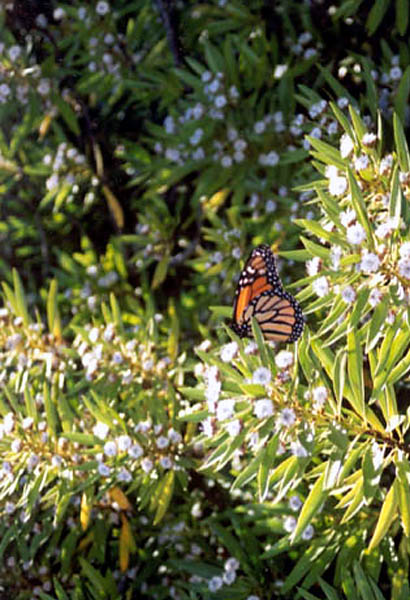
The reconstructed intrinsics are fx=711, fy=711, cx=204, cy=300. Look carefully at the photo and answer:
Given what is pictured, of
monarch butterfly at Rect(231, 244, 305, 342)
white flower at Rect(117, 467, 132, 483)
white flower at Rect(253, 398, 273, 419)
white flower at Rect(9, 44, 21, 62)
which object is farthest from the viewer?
white flower at Rect(9, 44, 21, 62)

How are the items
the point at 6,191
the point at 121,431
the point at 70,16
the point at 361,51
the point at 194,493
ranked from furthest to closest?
the point at 6,191, the point at 70,16, the point at 361,51, the point at 194,493, the point at 121,431

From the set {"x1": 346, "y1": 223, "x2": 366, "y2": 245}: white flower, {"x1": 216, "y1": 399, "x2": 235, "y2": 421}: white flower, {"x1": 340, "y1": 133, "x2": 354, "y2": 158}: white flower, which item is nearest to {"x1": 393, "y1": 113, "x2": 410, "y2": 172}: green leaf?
{"x1": 340, "y1": 133, "x2": 354, "y2": 158}: white flower

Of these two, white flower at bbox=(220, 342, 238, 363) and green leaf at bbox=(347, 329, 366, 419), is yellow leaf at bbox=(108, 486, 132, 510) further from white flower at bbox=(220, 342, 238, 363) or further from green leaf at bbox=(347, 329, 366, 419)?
green leaf at bbox=(347, 329, 366, 419)

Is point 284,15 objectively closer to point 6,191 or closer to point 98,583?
point 6,191

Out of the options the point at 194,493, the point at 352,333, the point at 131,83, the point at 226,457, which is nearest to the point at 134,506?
the point at 194,493

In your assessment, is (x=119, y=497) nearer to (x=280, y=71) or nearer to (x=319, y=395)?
(x=319, y=395)

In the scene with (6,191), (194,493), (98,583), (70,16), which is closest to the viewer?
(98,583)

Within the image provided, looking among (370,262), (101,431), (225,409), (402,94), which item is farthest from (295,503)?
(402,94)
